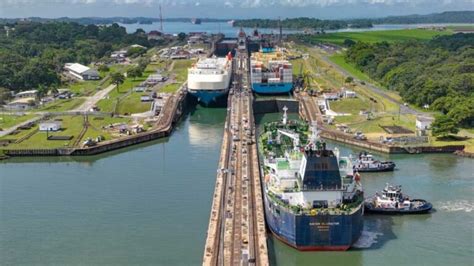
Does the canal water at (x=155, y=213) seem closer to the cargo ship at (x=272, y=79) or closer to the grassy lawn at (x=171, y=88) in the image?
the grassy lawn at (x=171, y=88)

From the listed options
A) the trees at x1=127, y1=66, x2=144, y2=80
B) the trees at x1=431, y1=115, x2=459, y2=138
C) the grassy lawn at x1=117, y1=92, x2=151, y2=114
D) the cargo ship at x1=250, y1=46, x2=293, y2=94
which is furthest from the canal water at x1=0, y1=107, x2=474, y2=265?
the trees at x1=127, y1=66, x2=144, y2=80

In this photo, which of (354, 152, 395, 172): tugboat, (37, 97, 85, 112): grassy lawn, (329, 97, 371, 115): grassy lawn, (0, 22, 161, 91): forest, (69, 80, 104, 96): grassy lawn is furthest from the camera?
(0, 22, 161, 91): forest

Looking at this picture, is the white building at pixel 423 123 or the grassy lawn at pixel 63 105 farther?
the grassy lawn at pixel 63 105

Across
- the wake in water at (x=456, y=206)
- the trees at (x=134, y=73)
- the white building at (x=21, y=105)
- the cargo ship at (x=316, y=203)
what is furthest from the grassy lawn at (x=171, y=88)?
the cargo ship at (x=316, y=203)

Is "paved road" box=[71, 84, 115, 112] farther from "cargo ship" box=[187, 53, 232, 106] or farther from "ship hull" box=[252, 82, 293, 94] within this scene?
"ship hull" box=[252, 82, 293, 94]

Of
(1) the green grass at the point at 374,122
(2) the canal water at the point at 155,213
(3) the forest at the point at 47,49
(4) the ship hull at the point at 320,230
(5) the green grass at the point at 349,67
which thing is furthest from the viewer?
(5) the green grass at the point at 349,67

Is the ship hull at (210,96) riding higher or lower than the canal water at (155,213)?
higher

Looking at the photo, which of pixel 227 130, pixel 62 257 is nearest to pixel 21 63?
pixel 227 130

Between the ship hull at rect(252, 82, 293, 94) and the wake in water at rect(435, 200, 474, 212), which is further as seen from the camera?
the ship hull at rect(252, 82, 293, 94)
